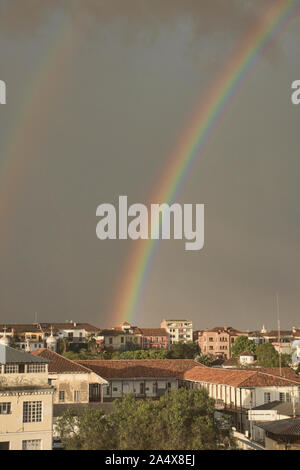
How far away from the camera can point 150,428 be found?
23.1m

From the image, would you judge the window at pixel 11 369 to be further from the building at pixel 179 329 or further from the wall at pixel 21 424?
the building at pixel 179 329

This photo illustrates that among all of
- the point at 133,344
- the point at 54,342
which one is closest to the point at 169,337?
the point at 133,344

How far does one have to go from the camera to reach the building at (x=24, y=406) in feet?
105

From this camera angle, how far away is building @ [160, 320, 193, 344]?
6299 inches

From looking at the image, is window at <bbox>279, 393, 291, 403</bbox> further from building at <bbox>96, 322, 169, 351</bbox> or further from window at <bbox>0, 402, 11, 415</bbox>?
building at <bbox>96, 322, 169, 351</bbox>

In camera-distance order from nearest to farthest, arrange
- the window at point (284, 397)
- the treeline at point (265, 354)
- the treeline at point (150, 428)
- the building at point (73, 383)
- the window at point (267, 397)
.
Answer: the treeline at point (150, 428), the window at point (267, 397), the window at point (284, 397), the building at point (73, 383), the treeline at point (265, 354)

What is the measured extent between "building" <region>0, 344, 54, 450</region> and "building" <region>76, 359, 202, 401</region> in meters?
24.8

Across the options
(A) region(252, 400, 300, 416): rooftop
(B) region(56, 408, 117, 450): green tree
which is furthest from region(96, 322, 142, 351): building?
(B) region(56, 408, 117, 450): green tree

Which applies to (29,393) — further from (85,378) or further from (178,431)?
(85,378)

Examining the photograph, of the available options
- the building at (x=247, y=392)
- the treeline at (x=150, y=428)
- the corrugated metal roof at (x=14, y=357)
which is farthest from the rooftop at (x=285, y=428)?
the building at (x=247, y=392)

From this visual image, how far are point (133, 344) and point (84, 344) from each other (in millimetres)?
11834
